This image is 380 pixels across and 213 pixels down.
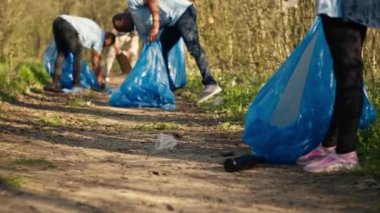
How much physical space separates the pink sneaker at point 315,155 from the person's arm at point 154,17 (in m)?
3.38

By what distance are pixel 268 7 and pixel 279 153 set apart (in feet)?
15.9

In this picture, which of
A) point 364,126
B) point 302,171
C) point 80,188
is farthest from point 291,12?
point 80,188

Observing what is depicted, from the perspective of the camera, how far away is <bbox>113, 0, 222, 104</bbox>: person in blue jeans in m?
6.57

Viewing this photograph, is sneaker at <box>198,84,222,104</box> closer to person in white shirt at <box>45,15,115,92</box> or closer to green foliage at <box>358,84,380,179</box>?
person in white shirt at <box>45,15,115,92</box>

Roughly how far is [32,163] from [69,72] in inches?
231

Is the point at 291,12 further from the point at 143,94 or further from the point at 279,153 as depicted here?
the point at 279,153

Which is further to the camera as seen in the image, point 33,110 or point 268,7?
point 268,7

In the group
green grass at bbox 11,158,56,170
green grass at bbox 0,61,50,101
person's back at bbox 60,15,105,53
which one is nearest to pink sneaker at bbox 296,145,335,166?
green grass at bbox 11,158,56,170

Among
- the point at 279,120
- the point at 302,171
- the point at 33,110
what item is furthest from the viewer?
the point at 33,110

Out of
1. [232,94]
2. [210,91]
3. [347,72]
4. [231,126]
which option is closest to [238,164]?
[347,72]

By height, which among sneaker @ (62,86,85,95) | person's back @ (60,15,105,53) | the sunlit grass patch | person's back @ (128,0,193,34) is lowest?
sneaker @ (62,86,85,95)

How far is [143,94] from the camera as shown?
21.6 ft

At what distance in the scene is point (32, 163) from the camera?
3.30 metres

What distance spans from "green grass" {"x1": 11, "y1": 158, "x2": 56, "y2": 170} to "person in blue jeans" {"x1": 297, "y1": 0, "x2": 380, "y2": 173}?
1.28 meters
